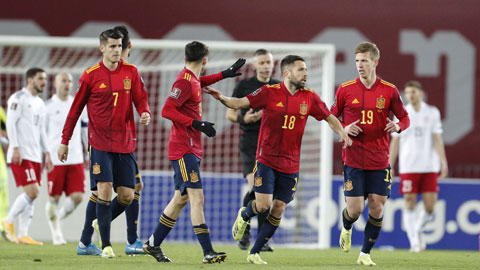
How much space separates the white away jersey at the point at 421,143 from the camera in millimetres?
10812

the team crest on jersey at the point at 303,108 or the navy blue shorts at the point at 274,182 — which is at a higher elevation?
the team crest on jersey at the point at 303,108

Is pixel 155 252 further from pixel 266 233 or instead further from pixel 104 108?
pixel 104 108

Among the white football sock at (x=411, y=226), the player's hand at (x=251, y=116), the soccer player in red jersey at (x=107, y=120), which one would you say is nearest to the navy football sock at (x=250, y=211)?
the soccer player in red jersey at (x=107, y=120)

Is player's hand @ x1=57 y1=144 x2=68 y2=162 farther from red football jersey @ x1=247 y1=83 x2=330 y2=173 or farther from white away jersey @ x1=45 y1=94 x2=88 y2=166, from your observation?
white away jersey @ x1=45 y1=94 x2=88 y2=166

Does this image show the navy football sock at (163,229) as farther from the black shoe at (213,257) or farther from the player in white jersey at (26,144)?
the player in white jersey at (26,144)

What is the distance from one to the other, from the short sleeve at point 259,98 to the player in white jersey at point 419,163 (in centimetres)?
408

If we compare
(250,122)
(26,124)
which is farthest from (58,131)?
(250,122)

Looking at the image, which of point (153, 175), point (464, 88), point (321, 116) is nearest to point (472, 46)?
point (464, 88)

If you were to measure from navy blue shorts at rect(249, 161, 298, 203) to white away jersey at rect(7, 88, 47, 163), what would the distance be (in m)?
3.76

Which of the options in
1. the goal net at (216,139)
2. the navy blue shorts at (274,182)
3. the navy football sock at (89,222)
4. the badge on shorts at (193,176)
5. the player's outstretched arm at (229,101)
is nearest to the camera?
the badge on shorts at (193,176)

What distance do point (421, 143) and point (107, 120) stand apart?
16.7ft

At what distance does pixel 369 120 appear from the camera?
23.8 feet

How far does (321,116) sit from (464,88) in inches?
351

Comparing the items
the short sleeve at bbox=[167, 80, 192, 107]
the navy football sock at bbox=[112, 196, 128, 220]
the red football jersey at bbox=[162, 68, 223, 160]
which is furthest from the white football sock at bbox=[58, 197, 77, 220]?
the short sleeve at bbox=[167, 80, 192, 107]
